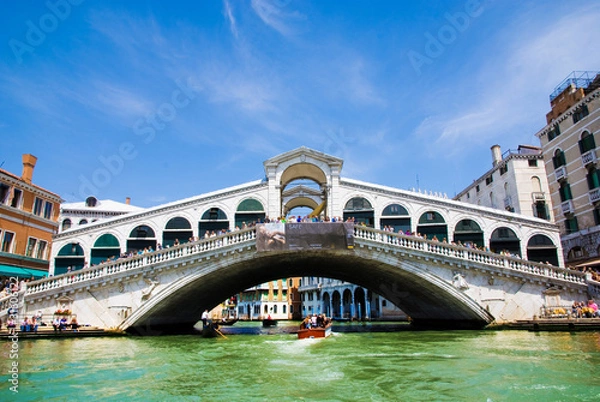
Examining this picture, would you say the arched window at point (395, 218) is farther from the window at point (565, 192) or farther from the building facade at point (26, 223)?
the building facade at point (26, 223)

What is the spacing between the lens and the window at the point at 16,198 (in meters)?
24.0

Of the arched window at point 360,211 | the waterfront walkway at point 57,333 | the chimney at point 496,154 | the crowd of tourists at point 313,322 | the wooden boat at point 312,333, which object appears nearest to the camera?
the waterfront walkway at point 57,333

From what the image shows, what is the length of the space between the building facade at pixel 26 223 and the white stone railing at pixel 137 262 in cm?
365

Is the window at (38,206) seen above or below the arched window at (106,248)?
above

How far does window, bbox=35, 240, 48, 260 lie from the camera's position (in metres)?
25.7

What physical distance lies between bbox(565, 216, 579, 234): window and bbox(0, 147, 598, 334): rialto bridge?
1.42 metres

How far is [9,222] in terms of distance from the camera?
928 inches

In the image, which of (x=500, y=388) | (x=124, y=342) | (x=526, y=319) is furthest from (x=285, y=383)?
(x=526, y=319)

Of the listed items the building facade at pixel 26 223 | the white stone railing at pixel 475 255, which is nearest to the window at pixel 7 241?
the building facade at pixel 26 223

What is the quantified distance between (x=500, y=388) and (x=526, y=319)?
13625 mm

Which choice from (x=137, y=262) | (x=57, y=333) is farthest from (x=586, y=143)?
(x=57, y=333)

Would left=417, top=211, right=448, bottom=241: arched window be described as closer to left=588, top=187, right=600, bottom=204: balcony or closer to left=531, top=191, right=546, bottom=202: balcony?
left=588, top=187, right=600, bottom=204: balcony

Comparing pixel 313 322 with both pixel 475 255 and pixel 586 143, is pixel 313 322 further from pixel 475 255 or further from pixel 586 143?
pixel 586 143

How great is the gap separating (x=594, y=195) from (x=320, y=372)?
21.2 metres
